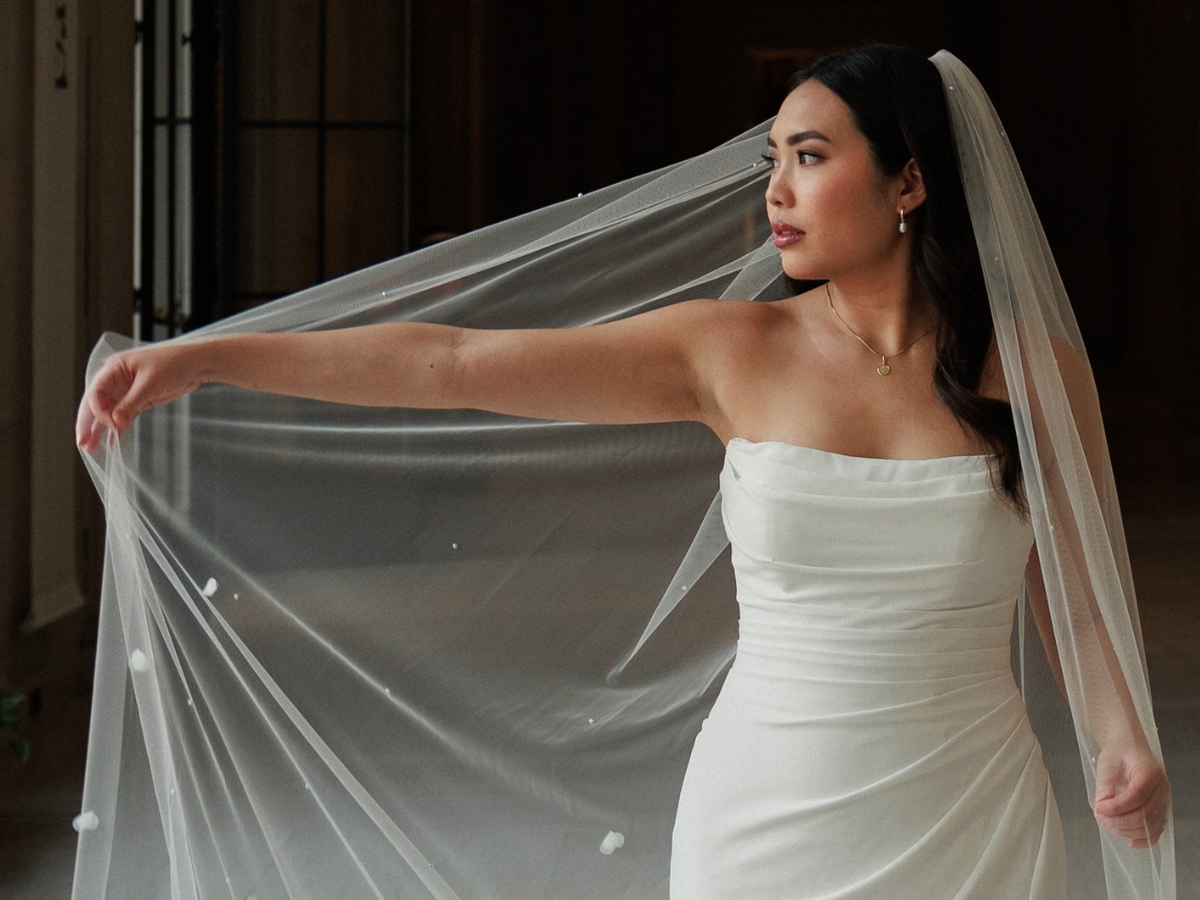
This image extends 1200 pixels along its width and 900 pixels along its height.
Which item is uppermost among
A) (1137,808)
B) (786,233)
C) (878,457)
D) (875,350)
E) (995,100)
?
(995,100)

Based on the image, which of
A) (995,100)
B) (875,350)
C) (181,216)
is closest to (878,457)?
(875,350)

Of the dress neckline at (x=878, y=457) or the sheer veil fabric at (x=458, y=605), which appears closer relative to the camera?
the dress neckline at (x=878, y=457)

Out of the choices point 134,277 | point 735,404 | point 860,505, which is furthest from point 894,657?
point 134,277

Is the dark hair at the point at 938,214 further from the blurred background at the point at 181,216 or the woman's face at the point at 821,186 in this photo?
the blurred background at the point at 181,216

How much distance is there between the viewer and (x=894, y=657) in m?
1.42

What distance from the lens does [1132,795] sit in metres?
1.39

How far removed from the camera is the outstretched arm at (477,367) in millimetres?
1426

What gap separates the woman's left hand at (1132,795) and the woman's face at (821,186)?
0.56 m

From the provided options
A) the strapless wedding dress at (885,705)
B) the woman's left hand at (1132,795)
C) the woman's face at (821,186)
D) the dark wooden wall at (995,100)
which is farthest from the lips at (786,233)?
the dark wooden wall at (995,100)

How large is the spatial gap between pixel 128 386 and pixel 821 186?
69 cm

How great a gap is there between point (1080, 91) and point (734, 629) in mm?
14729

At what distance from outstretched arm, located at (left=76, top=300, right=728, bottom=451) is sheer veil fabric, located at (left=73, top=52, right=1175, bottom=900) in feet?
0.90

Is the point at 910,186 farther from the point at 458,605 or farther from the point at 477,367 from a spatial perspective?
the point at 458,605

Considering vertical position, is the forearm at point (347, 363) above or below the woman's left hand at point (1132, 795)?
above
